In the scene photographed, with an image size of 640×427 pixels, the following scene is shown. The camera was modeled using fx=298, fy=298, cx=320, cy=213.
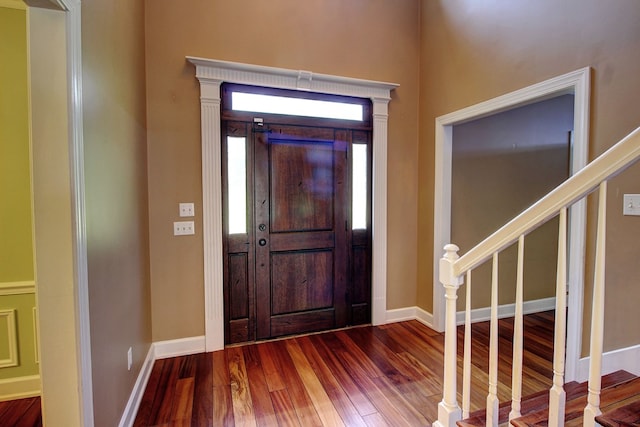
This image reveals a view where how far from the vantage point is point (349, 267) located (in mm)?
3121

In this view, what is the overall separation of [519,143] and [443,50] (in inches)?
54.4

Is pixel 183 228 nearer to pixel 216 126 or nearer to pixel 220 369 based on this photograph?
pixel 216 126

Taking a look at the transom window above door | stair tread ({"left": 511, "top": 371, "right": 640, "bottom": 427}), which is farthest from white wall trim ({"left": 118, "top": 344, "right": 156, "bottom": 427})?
the transom window above door

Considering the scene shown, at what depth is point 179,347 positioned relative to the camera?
2.62 meters

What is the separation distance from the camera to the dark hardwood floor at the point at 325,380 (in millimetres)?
1893

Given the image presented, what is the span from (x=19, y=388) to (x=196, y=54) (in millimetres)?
2762

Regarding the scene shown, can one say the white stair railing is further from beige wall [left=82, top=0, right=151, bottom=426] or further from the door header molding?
the door header molding

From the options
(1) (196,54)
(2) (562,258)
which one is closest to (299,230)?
(1) (196,54)

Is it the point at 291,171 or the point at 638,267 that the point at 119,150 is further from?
→ the point at 638,267

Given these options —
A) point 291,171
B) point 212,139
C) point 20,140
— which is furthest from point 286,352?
point 20,140

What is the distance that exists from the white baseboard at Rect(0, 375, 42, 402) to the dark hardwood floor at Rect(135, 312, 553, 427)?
2.33 ft

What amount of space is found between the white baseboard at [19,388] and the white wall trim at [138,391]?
0.61 metres

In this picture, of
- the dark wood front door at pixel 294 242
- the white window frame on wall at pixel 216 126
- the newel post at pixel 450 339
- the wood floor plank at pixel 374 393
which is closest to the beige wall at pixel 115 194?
the white window frame on wall at pixel 216 126

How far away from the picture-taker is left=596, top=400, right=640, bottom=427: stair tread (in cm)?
103
